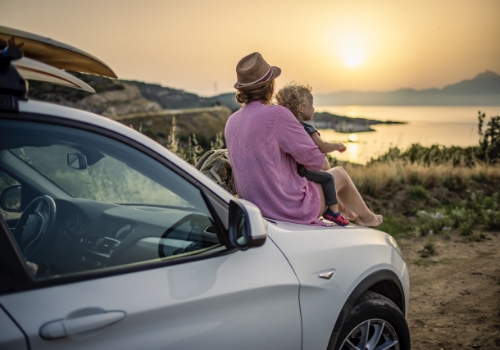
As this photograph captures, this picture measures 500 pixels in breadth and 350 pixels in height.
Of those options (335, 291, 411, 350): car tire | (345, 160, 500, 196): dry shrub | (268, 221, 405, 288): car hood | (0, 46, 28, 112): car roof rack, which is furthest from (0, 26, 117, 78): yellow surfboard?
(345, 160, 500, 196): dry shrub

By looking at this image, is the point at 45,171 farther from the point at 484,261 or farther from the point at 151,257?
the point at 484,261

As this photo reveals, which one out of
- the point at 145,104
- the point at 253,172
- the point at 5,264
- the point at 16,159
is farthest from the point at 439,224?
the point at 145,104

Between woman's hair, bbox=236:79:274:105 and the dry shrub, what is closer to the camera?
woman's hair, bbox=236:79:274:105

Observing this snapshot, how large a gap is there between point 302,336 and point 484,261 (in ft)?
15.7

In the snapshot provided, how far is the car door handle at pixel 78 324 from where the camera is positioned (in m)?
1.84

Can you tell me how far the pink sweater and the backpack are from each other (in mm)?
159

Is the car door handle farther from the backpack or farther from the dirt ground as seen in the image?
the dirt ground

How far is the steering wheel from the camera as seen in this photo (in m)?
2.53

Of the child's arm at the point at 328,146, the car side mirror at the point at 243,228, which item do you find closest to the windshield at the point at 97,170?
the car side mirror at the point at 243,228

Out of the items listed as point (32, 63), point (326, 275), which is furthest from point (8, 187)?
point (326, 275)

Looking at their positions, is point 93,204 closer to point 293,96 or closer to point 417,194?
point 293,96

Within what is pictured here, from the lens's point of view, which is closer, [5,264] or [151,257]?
[5,264]

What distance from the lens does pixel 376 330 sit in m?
3.14

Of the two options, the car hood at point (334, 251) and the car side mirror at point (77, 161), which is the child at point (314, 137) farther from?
the car side mirror at point (77, 161)
